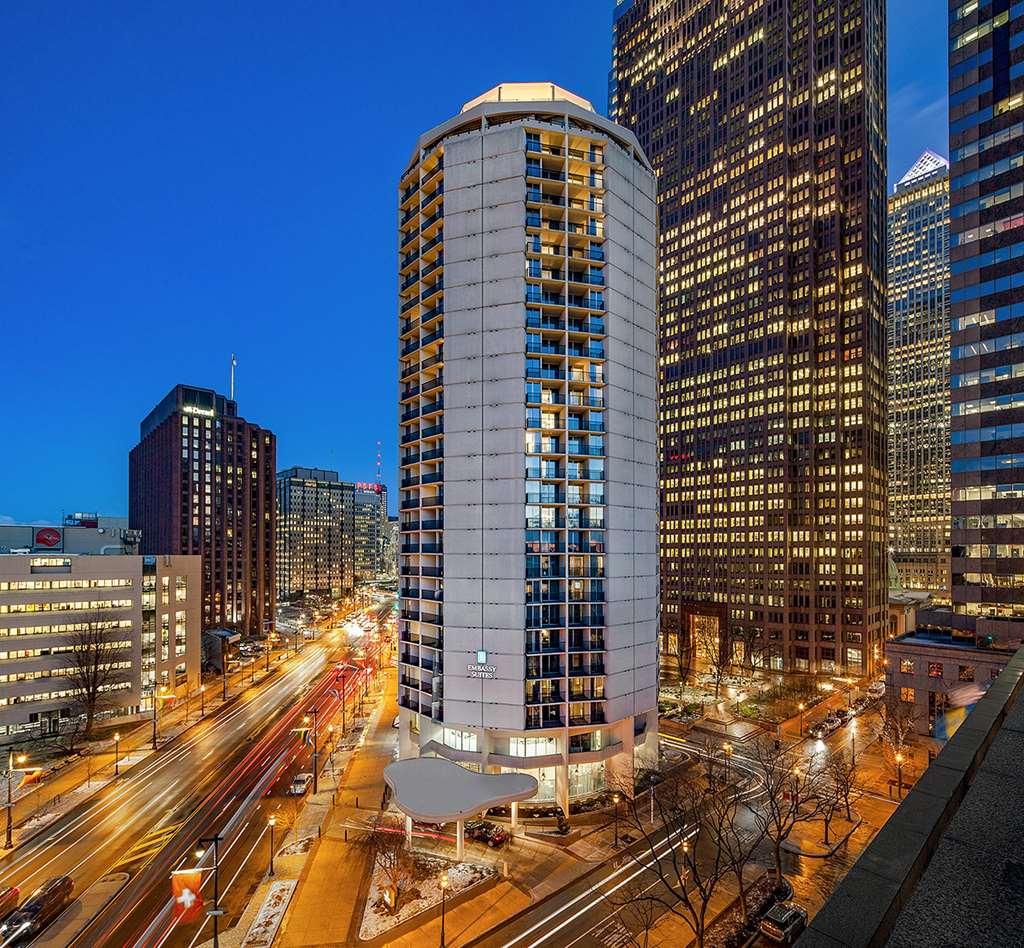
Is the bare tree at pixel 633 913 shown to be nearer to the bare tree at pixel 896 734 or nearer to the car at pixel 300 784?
the bare tree at pixel 896 734

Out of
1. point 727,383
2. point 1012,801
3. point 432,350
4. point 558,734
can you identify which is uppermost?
point 727,383

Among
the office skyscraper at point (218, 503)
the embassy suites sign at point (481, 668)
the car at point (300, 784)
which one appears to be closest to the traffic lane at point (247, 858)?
the car at point (300, 784)

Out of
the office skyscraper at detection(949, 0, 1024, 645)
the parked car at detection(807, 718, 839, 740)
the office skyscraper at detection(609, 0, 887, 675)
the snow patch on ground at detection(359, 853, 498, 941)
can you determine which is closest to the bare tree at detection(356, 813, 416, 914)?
the snow patch on ground at detection(359, 853, 498, 941)

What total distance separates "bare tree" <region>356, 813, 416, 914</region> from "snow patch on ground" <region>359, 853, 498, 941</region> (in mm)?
445

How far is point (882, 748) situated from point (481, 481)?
55.6m

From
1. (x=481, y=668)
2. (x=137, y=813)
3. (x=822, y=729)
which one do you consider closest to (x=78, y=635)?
(x=137, y=813)

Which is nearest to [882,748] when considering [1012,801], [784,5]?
[1012,801]

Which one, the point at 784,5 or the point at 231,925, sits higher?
the point at 784,5

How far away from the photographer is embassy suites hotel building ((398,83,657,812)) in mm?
55375

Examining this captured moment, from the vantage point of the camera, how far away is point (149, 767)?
63.3m

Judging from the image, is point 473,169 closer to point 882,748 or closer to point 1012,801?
point 1012,801

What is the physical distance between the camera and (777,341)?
128 meters

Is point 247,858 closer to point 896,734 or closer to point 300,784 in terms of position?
point 300,784

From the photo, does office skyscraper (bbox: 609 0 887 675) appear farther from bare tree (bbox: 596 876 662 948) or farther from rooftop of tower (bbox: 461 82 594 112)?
rooftop of tower (bbox: 461 82 594 112)
